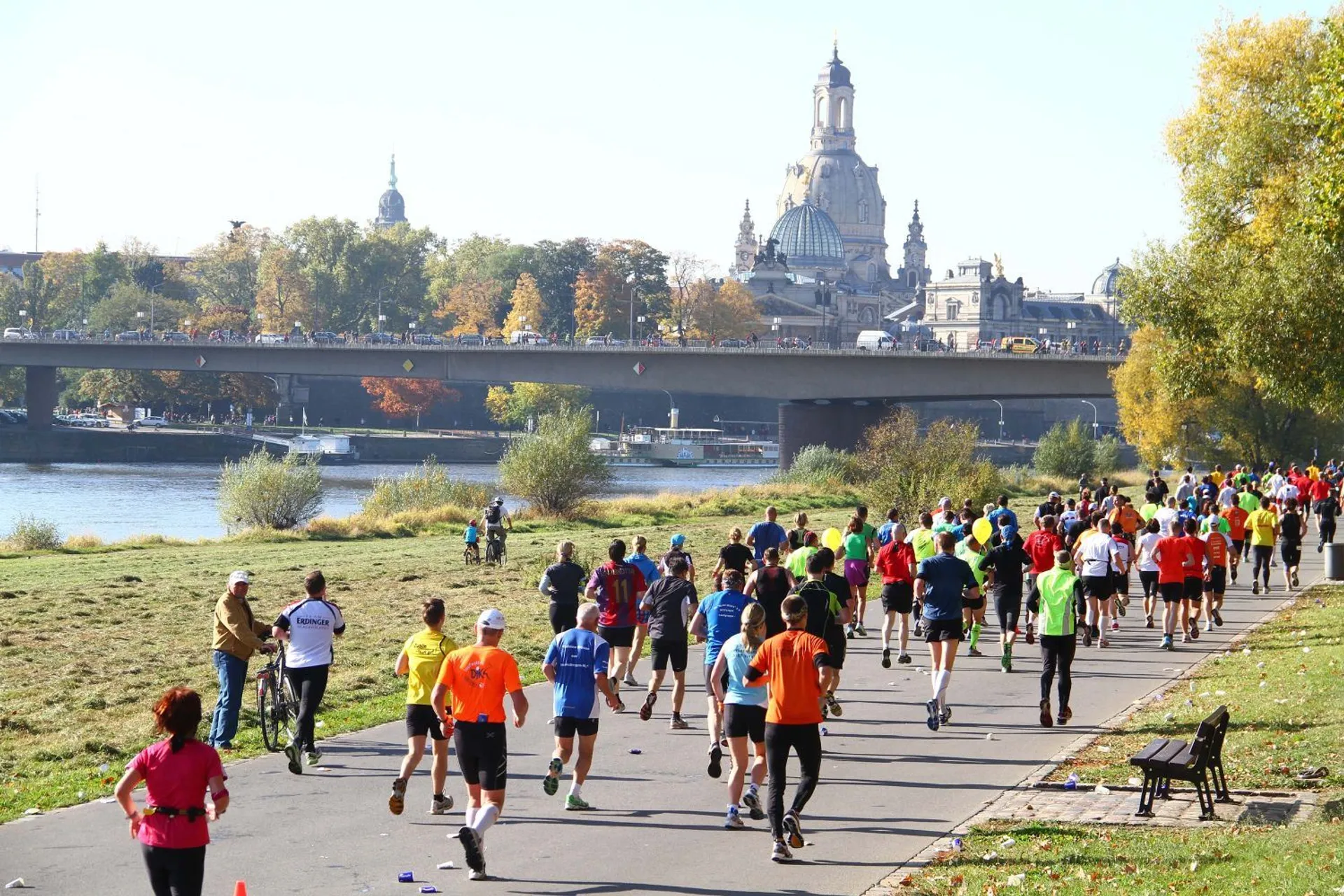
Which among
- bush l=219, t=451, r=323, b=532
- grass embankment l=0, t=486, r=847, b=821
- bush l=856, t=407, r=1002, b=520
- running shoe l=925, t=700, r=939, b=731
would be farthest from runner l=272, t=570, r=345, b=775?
bush l=219, t=451, r=323, b=532

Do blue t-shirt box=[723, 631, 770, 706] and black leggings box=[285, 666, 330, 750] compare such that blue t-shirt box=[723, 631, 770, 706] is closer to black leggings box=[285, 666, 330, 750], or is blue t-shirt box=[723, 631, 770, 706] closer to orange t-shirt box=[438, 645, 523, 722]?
orange t-shirt box=[438, 645, 523, 722]

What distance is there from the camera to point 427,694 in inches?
457

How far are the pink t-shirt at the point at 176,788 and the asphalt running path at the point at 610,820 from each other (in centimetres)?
174

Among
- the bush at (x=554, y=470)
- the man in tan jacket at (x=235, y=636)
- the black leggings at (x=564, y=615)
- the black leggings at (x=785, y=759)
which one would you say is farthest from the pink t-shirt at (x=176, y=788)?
the bush at (x=554, y=470)

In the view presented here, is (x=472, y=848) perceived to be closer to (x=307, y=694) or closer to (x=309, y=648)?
(x=307, y=694)

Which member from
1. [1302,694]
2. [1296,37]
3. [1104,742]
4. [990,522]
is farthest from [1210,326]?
[1104,742]

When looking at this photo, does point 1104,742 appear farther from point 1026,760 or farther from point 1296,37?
point 1296,37

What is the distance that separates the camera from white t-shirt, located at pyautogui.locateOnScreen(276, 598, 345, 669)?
13.1 metres

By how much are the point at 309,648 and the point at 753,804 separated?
386 centimetres

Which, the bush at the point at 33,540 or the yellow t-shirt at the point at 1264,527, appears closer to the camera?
the yellow t-shirt at the point at 1264,527

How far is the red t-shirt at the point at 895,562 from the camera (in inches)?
719

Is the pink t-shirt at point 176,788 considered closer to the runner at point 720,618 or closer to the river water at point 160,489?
the runner at point 720,618

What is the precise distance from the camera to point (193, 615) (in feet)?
80.6

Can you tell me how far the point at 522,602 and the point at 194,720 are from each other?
1774cm
